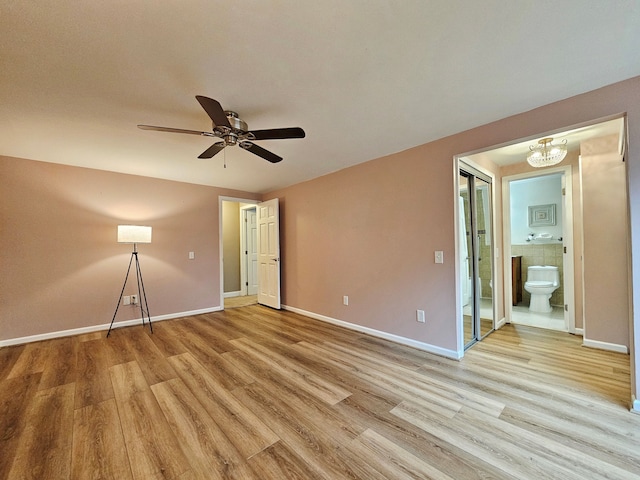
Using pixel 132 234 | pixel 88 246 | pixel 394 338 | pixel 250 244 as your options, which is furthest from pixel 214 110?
pixel 250 244

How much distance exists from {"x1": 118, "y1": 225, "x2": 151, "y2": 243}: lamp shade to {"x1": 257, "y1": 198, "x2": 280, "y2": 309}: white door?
2.01 metres

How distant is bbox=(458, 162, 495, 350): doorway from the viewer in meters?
2.83

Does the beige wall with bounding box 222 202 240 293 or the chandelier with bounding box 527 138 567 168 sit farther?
the beige wall with bounding box 222 202 240 293

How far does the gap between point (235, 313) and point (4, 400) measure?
2.77 metres

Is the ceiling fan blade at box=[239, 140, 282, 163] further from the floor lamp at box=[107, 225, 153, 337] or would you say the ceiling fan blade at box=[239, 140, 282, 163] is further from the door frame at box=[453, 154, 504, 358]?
the floor lamp at box=[107, 225, 153, 337]

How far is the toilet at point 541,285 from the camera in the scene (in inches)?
168

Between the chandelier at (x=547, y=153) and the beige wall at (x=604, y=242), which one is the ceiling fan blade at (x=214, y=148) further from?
the beige wall at (x=604, y=242)

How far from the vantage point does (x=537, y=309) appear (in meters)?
4.37

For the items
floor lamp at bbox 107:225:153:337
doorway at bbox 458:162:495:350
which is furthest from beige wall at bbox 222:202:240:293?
doorway at bbox 458:162:495:350

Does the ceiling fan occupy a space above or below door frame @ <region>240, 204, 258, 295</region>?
above

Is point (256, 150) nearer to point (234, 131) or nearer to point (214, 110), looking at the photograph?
point (234, 131)

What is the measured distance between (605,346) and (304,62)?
4111mm

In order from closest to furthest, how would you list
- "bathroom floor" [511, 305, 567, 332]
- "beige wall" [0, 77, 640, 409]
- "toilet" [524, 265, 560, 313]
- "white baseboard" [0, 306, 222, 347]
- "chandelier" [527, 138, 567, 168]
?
"beige wall" [0, 77, 640, 409] < "chandelier" [527, 138, 567, 168] < "white baseboard" [0, 306, 222, 347] < "bathroom floor" [511, 305, 567, 332] < "toilet" [524, 265, 560, 313]

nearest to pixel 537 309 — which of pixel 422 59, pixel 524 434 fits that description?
pixel 524 434
